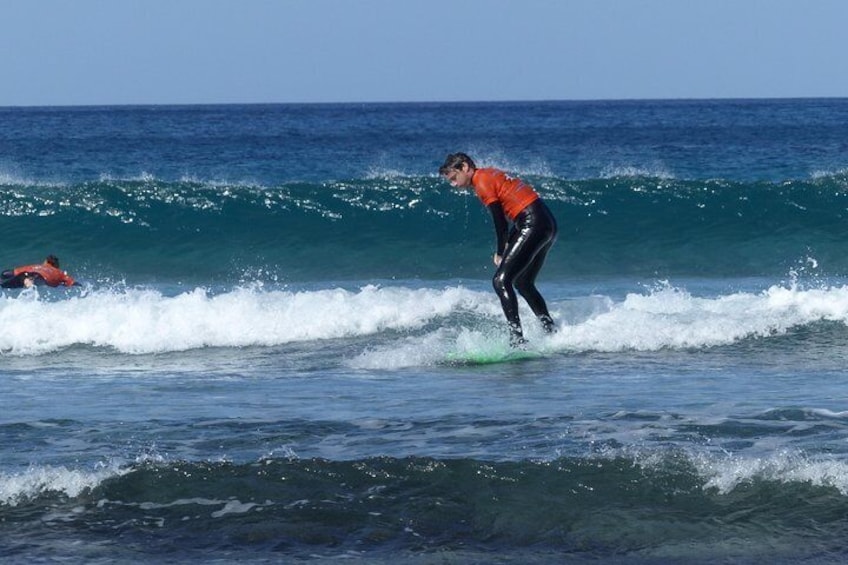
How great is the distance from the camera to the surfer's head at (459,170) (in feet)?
34.1

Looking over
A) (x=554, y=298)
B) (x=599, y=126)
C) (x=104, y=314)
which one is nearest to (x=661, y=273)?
(x=554, y=298)

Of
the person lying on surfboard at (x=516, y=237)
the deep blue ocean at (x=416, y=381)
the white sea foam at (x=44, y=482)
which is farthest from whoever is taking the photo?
the person lying on surfboard at (x=516, y=237)

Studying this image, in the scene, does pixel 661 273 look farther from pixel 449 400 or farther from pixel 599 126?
pixel 599 126

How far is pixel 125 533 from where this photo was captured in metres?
6.48

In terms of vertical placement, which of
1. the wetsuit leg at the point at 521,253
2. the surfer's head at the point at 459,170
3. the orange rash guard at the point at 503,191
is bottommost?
the wetsuit leg at the point at 521,253

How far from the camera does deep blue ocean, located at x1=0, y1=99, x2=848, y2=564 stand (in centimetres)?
648

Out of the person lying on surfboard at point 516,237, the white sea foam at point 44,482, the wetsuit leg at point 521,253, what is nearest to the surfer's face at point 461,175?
the person lying on surfboard at point 516,237

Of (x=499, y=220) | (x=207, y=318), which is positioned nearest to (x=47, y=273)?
(x=207, y=318)

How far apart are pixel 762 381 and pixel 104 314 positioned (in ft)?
20.2

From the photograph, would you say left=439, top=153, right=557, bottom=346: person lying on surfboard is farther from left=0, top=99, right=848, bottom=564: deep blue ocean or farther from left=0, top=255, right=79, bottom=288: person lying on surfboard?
left=0, top=255, right=79, bottom=288: person lying on surfboard

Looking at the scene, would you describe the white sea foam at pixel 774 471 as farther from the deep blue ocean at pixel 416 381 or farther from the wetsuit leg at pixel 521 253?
the wetsuit leg at pixel 521 253

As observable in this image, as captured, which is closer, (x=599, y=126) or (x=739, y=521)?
(x=739, y=521)

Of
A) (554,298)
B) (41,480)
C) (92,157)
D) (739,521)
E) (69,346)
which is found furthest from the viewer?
(92,157)

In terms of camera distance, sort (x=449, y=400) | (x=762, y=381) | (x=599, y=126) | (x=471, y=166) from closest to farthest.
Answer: (x=449, y=400)
(x=762, y=381)
(x=471, y=166)
(x=599, y=126)
